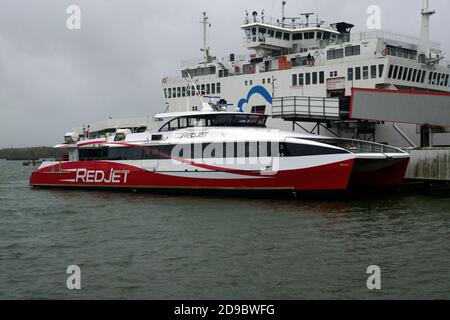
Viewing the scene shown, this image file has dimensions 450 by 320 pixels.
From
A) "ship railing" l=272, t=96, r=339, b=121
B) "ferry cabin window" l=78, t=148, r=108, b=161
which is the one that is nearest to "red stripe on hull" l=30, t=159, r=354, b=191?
"ferry cabin window" l=78, t=148, r=108, b=161

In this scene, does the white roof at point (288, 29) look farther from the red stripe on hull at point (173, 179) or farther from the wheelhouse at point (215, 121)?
the red stripe on hull at point (173, 179)

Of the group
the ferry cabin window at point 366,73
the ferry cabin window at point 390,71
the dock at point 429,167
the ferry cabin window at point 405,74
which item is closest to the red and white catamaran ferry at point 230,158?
the dock at point 429,167

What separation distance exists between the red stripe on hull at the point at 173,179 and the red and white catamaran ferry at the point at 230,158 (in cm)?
4

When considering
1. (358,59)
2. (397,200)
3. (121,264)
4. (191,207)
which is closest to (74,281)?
(121,264)

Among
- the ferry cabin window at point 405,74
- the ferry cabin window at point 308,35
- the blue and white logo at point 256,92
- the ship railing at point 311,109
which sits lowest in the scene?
the ship railing at point 311,109

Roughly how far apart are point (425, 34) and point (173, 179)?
817 inches

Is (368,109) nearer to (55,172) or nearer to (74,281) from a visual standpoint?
(55,172)

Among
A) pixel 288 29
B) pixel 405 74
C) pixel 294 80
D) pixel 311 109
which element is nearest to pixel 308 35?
pixel 288 29

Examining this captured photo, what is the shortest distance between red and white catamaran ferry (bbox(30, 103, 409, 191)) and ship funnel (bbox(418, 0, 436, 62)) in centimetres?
1403

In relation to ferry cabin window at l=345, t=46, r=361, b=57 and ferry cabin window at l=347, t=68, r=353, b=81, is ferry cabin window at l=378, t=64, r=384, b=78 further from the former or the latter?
ferry cabin window at l=345, t=46, r=361, b=57

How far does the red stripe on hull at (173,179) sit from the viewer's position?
22203mm

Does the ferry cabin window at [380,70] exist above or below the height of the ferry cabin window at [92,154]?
above

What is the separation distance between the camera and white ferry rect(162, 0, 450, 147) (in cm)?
3175

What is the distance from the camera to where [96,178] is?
3033 centimetres
